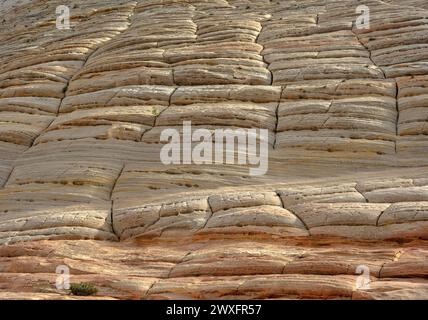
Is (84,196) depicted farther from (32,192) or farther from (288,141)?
(288,141)

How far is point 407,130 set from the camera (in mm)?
18797

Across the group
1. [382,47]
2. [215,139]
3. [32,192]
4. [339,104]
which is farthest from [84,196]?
[382,47]

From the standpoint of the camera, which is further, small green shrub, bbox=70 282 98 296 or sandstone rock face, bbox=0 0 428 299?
sandstone rock face, bbox=0 0 428 299

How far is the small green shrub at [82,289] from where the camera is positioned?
1295 cm

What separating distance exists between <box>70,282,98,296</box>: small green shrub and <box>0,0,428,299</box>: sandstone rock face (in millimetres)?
275

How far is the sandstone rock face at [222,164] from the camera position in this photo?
1366 centimetres

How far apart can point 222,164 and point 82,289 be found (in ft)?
20.5

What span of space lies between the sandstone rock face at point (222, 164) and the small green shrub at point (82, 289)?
0.28 metres

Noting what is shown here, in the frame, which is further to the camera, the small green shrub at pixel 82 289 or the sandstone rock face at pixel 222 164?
the sandstone rock face at pixel 222 164

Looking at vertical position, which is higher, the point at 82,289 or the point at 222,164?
the point at 82,289

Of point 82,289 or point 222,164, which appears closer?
point 82,289

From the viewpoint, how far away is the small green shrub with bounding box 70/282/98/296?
12.9 m

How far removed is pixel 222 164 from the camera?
60.6ft
